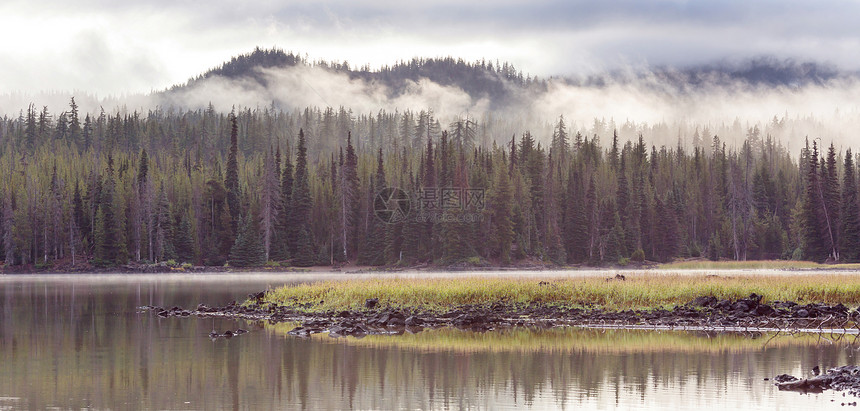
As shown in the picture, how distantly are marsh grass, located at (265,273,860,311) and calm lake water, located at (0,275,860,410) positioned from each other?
6719mm

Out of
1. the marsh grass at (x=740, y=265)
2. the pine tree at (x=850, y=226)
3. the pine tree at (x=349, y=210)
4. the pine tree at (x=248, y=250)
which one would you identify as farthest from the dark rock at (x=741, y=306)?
the pine tree at (x=349, y=210)

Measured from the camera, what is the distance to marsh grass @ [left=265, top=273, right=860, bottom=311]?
1585 inches

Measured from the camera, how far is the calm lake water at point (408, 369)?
67.5ft

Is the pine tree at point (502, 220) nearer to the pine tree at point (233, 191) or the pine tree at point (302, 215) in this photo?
the pine tree at point (302, 215)

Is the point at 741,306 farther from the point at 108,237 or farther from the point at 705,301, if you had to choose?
the point at 108,237

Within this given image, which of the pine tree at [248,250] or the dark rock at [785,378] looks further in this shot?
the pine tree at [248,250]

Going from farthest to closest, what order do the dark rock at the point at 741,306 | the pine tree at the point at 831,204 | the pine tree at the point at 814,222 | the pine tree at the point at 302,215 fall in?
the pine tree at the point at 302,215
the pine tree at the point at 814,222
the pine tree at the point at 831,204
the dark rock at the point at 741,306

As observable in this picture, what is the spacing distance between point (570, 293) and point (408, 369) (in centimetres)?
1859

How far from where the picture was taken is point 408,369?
987 inches

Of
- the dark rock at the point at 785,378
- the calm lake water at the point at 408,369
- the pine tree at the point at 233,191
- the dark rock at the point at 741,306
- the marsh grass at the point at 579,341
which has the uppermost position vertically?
the pine tree at the point at 233,191

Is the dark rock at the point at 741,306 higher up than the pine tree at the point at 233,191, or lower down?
lower down

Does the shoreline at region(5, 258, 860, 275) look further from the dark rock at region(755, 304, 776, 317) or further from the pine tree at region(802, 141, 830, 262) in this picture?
the dark rock at region(755, 304, 776, 317)

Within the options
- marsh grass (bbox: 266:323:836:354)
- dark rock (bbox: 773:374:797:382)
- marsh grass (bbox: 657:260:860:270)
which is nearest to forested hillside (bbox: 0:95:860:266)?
marsh grass (bbox: 657:260:860:270)

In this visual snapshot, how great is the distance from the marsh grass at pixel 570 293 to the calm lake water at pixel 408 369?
6.72 metres
